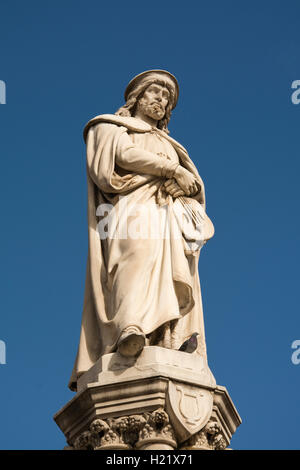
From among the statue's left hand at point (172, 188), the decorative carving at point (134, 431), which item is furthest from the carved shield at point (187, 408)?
the statue's left hand at point (172, 188)

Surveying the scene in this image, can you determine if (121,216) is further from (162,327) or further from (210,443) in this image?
(210,443)

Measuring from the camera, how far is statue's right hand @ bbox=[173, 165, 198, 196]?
1616 cm

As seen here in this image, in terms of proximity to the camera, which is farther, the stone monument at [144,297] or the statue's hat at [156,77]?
the statue's hat at [156,77]

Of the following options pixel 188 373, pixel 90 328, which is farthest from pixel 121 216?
pixel 188 373

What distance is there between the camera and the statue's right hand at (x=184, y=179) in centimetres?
1616

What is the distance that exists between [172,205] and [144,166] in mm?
723

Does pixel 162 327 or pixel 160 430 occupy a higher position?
pixel 162 327

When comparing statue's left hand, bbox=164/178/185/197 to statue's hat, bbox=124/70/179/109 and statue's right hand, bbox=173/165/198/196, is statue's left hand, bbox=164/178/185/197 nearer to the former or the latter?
statue's right hand, bbox=173/165/198/196

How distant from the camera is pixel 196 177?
55.4 ft

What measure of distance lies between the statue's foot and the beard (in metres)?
4.64

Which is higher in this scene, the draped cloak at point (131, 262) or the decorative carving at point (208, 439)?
the draped cloak at point (131, 262)

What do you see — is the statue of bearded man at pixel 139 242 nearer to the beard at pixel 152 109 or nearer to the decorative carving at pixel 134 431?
the beard at pixel 152 109

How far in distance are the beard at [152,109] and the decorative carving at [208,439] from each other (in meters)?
5.67

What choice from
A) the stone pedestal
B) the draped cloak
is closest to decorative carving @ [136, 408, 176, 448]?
the stone pedestal
